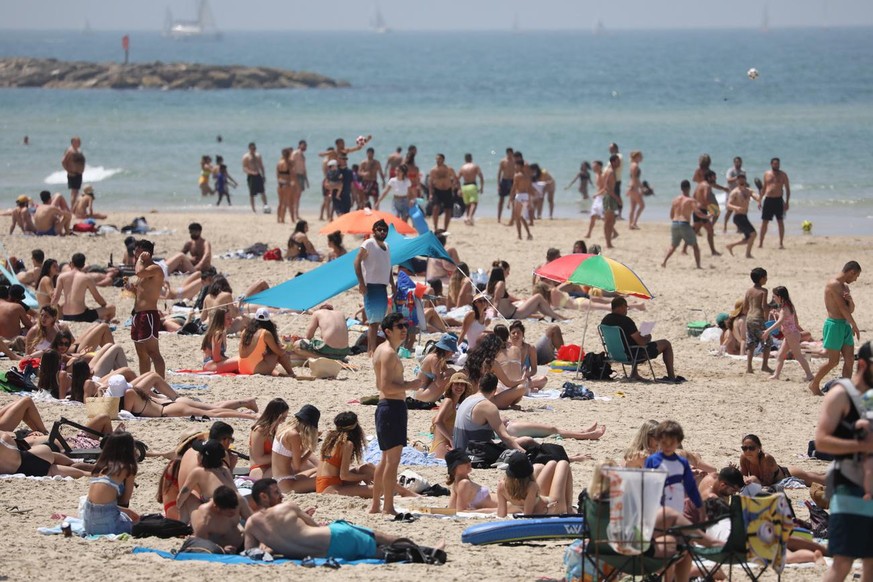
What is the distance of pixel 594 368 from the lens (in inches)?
460

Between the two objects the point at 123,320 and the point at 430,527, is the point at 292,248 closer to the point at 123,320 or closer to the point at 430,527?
the point at 123,320

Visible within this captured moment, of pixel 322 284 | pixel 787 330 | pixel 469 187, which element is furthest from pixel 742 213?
pixel 322 284

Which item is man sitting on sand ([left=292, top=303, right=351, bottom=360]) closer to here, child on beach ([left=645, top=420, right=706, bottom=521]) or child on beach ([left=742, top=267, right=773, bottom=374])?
child on beach ([left=742, top=267, right=773, bottom=374])

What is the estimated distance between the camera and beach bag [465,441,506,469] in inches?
328

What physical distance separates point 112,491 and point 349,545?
135 centimetres

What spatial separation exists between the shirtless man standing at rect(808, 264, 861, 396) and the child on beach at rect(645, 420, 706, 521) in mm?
5208

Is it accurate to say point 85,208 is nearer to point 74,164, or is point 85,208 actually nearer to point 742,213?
point 74,164

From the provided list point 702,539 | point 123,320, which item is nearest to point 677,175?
point 123,320

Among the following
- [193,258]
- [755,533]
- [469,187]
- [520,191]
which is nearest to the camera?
[755,533]

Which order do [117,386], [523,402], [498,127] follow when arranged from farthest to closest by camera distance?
[498,127], [523,402], [117,386]

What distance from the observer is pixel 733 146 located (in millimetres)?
40844

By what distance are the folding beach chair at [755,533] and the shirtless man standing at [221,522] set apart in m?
2.31

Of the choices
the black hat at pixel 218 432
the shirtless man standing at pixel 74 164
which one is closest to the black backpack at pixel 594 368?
the black hat at pixel 218 432

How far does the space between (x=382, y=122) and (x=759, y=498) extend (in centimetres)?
5016
